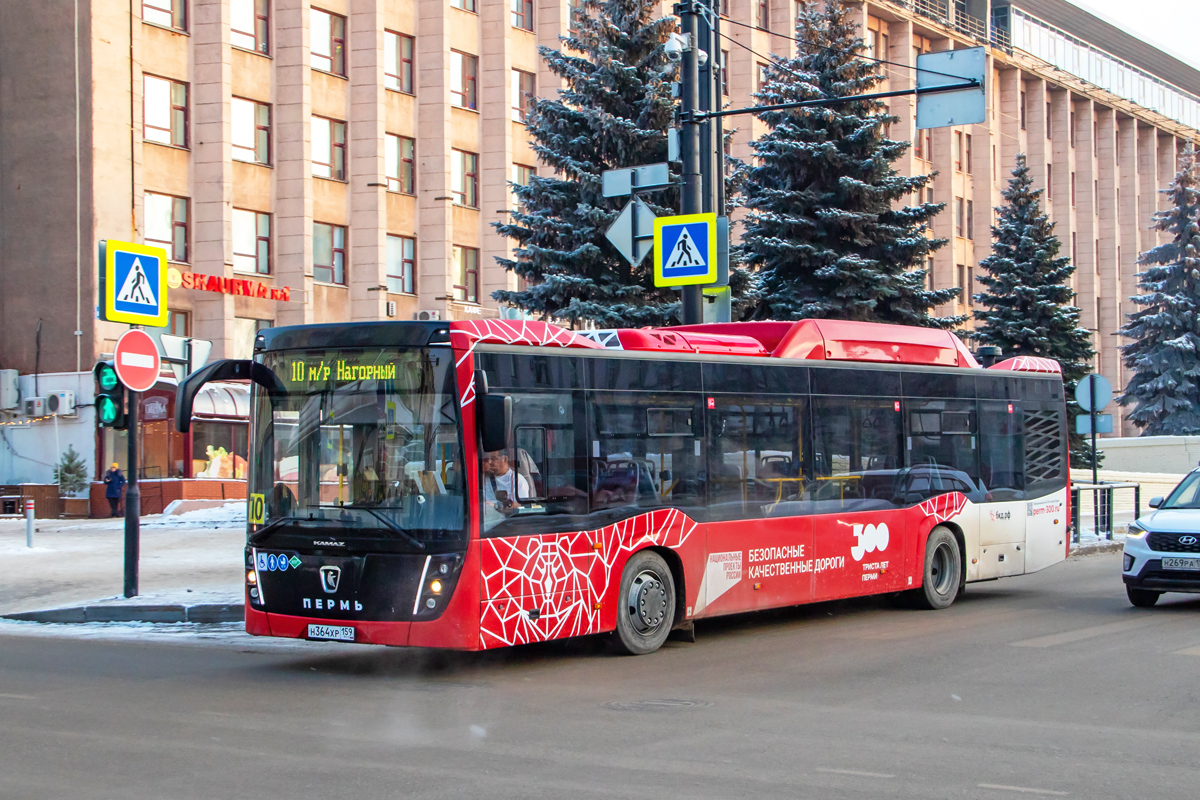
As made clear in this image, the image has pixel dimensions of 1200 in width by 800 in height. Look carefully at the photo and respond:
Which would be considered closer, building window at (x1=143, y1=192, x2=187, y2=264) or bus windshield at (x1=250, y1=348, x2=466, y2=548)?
bus windshield at (x1=250, y1=348, x2=466, y2=548)

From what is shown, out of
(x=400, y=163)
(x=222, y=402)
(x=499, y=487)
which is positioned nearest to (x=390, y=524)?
(x=499, y=487)

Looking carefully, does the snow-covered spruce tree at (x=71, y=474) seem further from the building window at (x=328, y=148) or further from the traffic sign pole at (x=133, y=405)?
the traffic sign pole at (x=133, y=405)

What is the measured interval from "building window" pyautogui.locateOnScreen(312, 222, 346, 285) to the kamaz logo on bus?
31.5 metres

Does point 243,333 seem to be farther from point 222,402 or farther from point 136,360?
point 136,360

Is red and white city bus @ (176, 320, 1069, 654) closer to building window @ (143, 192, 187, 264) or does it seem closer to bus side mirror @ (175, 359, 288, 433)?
bus side mirror @ (175, 359, 288, 433)

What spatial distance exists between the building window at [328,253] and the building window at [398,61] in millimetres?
5248

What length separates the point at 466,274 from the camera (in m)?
48.1

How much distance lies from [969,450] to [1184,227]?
134 ft

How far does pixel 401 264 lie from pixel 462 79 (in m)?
6.95

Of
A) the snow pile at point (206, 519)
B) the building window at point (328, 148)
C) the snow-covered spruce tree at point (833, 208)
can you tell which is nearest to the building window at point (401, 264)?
the building window at point (328, 148)

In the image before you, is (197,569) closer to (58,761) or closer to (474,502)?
(474,502)

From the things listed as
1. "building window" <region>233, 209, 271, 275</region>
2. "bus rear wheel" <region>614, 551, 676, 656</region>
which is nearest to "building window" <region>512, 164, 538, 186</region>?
"building window" <region>233, 209, 271, 275</region>

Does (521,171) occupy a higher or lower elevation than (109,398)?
higher

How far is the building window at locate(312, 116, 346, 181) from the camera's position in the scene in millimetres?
43719
